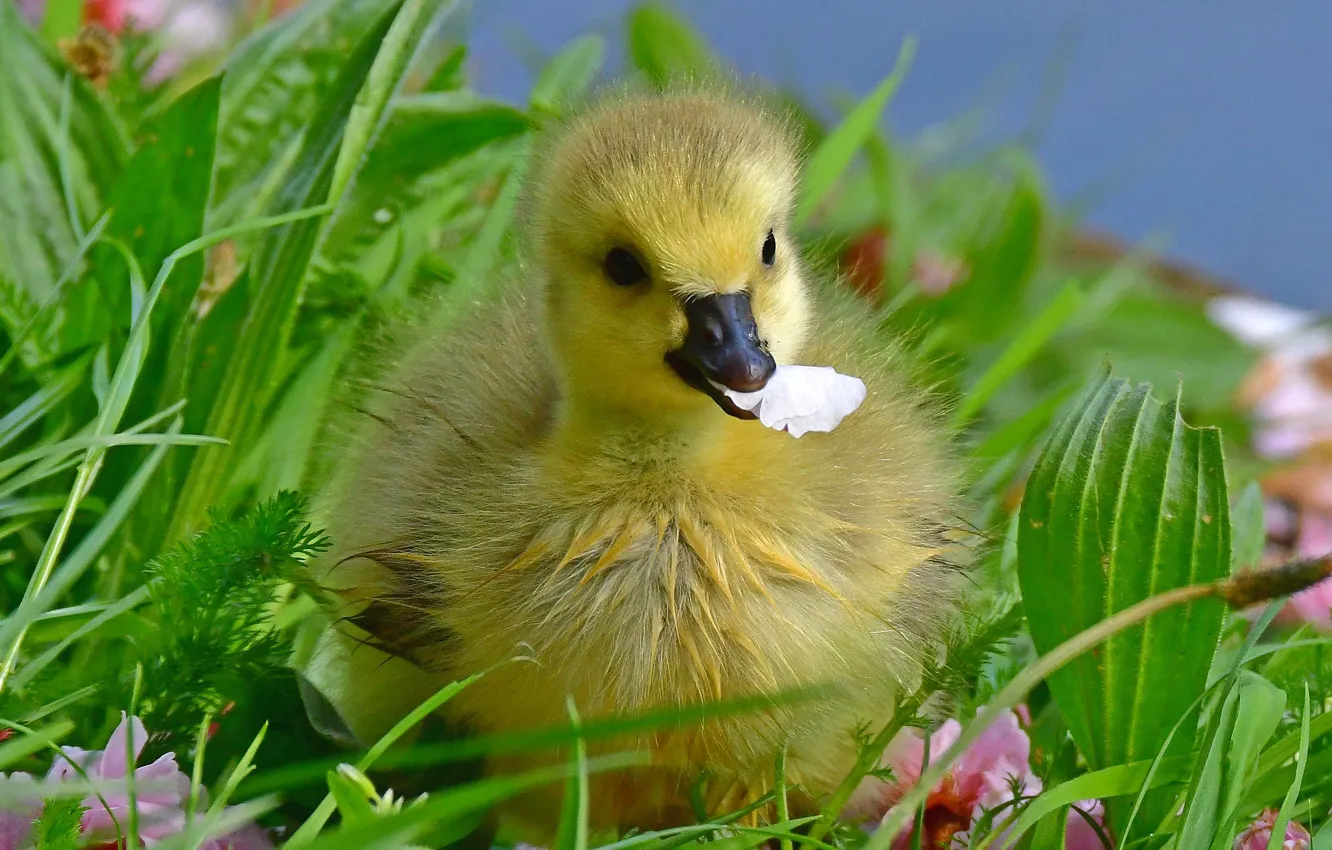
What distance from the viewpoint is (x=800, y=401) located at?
2.31 feet

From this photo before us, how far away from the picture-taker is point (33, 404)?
36.4 inches

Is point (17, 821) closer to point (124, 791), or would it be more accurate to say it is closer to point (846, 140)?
point (124, 791)

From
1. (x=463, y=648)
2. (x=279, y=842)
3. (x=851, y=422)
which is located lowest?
(x=279, y=842)

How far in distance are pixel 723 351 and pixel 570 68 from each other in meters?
1.00

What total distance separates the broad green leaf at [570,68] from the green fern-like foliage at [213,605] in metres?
0.83

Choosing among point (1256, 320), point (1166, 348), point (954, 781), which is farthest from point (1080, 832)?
point (1256, 320)

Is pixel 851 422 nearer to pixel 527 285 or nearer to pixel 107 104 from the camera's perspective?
pixel 527 285

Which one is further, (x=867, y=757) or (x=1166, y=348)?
(x=1166, y=348)

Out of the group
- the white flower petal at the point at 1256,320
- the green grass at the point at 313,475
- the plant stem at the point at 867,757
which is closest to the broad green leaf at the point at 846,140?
the green grass at the point at 313,475

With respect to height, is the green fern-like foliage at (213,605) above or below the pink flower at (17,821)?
above

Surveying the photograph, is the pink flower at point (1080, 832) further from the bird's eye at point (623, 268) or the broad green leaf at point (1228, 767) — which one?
the bird's eye at point (623, 268)

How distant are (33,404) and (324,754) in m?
0.33

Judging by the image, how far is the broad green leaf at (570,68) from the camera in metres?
1.54

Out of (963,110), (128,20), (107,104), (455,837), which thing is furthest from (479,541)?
(963,110)
